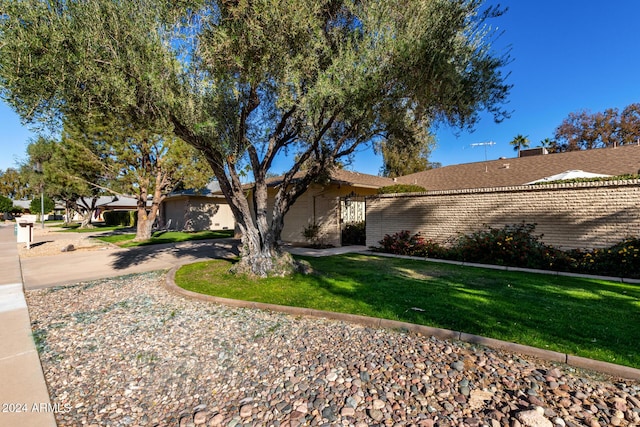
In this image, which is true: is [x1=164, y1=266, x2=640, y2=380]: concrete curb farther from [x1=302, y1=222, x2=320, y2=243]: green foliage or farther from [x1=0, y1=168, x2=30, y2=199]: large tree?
[x1=0, y1=168, x2=30, y2=199]: large tree

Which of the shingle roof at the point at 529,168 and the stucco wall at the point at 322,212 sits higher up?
the shingle roof at the point at 529,168

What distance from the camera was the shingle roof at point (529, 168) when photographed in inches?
479

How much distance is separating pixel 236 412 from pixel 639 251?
9.24 metres

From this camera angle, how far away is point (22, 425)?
2396 millimetres

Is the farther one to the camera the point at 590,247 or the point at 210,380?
the point at 590,247

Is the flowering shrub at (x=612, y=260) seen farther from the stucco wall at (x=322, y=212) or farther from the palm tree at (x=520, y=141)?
the palm tree at (x=520, y=141)

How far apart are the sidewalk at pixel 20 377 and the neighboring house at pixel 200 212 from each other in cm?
1805

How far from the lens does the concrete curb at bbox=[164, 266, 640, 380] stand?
2.92 meters

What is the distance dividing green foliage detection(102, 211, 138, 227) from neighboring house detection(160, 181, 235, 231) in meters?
6.99

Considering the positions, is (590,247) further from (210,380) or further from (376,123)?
(210,380)

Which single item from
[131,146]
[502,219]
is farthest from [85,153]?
[502,219]

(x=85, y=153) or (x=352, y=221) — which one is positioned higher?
(x=85, y=153)

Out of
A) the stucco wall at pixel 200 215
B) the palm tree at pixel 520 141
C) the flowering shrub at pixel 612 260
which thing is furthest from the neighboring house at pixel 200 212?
the palm tree at pixel 520 141

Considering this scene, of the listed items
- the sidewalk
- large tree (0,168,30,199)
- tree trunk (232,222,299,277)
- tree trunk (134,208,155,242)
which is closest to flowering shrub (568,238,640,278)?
tree trunk (232,222,299,277)
